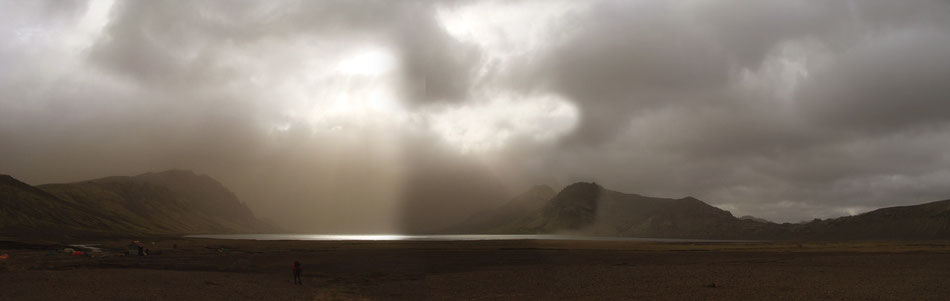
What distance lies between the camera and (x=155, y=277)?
176ft

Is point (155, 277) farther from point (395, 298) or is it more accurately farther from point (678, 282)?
point (678, 282)

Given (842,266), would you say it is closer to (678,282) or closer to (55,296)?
(678,282)

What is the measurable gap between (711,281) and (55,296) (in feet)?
177

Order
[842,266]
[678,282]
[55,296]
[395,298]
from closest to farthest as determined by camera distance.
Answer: [55,296], [395,298], [678,282], [842,266]

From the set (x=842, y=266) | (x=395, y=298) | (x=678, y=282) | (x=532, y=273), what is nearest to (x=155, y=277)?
(x=395, y=298)

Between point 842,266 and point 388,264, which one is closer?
point 842,266

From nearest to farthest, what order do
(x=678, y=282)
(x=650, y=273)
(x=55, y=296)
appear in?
1. (x=55, y=296)
2. (x=678, y=282)
3. (x=650, y=273)

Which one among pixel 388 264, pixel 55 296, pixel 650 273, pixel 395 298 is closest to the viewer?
pixel 55 296

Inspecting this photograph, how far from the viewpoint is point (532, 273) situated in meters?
62.4

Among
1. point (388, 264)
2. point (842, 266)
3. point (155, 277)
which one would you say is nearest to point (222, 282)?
point (155, 277)

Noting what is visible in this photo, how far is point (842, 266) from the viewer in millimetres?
67625

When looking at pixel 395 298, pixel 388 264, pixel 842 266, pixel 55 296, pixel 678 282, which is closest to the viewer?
pixel 55 296

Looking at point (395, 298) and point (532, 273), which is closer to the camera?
point (395, 298)

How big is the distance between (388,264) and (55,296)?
44316 mm
